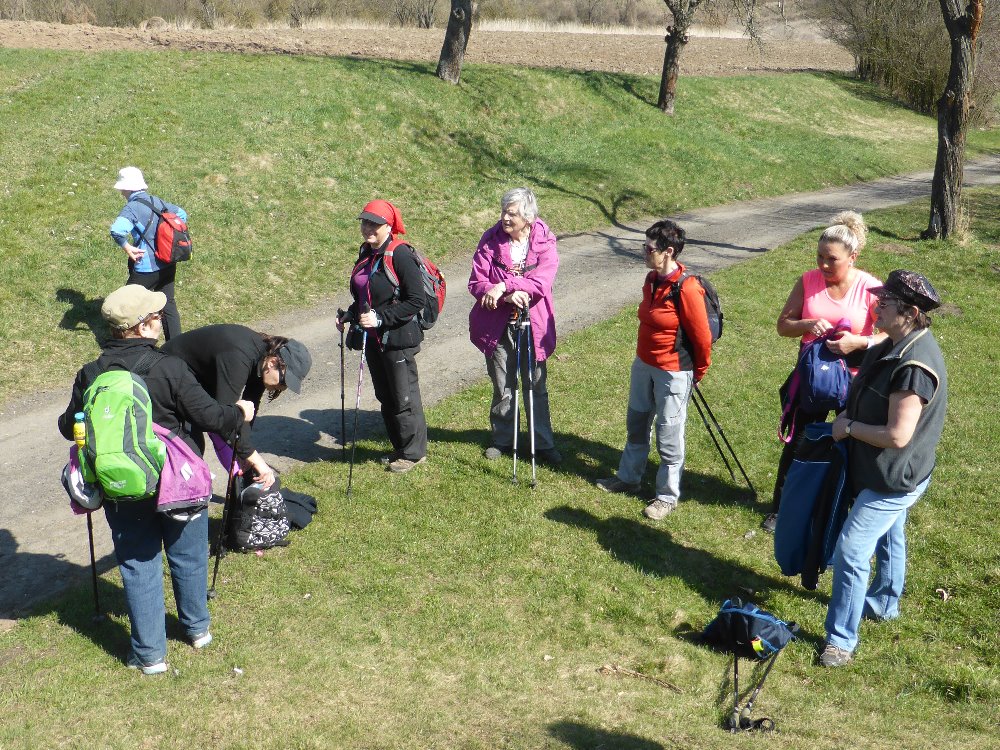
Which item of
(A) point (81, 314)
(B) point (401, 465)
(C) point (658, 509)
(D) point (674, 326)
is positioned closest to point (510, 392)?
(B) point (401, 465)

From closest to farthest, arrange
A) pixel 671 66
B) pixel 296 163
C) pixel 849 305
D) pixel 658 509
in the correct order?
pixel 849 305, pixel 658 509, pixel 296 163, pixel 671 66

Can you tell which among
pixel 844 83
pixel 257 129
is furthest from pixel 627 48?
pixel 257 129

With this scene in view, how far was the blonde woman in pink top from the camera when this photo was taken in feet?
18.5

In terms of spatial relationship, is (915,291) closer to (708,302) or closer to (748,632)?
(708,302)

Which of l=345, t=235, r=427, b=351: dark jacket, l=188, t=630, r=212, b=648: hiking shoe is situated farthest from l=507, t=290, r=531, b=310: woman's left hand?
l=188, t=630, r=212, b=648: hiking shoe

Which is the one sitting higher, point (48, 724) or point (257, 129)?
point (257, 129)

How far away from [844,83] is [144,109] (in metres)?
27.3

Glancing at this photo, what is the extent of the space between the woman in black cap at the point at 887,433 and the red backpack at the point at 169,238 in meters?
6.68

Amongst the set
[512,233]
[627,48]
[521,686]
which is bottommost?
[521,686]

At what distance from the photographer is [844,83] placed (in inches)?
1328

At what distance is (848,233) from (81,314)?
844 centimetres

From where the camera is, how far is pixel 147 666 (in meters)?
4.67

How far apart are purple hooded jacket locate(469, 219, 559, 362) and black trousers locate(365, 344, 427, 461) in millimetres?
603

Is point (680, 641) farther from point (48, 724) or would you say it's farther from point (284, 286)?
point (284, 286)
